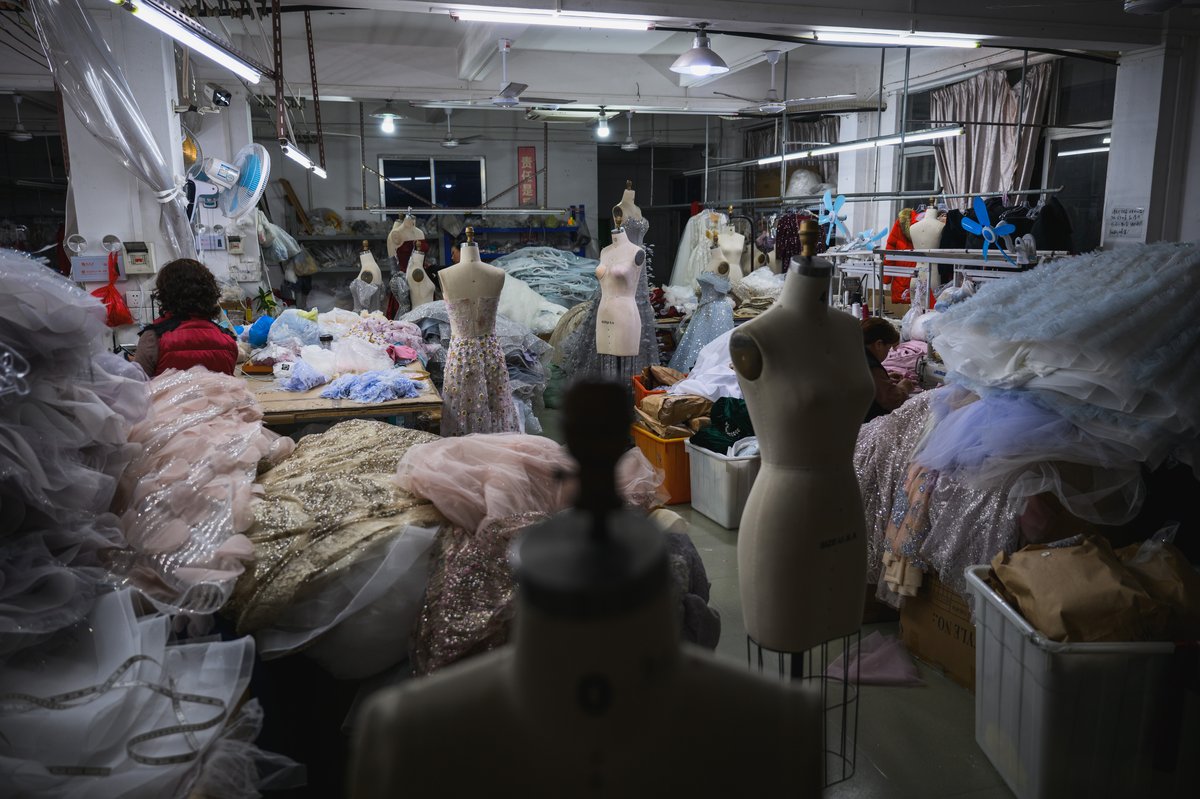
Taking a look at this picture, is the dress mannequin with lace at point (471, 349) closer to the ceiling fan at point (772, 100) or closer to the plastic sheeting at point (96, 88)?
the plastic sheeting at point (96, 88)

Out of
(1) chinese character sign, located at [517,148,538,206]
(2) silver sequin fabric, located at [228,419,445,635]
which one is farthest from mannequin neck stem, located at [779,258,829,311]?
(1) chinese character sign, located at [517,148,538,206]

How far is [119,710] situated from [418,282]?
7399 mm

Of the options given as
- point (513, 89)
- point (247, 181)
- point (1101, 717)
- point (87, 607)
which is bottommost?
point (1101, 717)

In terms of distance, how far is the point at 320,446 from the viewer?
3.30 m

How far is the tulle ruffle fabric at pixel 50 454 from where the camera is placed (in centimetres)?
192

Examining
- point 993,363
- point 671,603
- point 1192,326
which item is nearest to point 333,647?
point 671,603

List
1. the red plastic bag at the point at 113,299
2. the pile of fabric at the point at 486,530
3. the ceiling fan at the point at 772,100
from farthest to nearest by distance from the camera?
the ceiling fan at the point at 772,100
the red plastic bag at the point at 113,299
the pile of fabric at the point at 486,530

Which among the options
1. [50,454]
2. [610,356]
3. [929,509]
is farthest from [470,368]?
[50,454]

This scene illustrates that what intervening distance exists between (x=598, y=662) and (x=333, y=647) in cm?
194

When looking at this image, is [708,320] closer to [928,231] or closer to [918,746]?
[928,231]

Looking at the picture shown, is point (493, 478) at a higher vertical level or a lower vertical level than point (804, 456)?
lower

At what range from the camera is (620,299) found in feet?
20.6

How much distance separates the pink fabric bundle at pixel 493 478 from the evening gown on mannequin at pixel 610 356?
148 inches

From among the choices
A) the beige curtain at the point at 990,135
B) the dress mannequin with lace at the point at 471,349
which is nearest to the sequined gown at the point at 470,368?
the dress mannequin with lace at the point at 471,349
